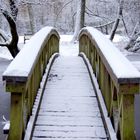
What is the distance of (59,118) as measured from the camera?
6320 mm

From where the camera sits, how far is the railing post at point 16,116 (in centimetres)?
464

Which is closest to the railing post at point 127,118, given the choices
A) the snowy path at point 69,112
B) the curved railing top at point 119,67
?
the curved railing top at point 119,67

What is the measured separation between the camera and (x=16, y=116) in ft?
15.3

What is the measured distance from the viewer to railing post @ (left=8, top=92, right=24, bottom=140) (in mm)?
4645

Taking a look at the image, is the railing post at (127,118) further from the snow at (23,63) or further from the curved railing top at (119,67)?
the snow at (23,63)

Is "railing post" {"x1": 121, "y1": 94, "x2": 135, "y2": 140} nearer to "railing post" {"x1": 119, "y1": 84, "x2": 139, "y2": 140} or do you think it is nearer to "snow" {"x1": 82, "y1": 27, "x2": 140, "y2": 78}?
"railing post" {"x1": 119, "y1": 84, "x2": 139, "y2": 140}

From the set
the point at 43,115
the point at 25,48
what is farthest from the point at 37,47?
the point at 43,115

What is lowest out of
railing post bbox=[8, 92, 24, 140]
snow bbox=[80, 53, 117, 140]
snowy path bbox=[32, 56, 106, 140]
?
snowy path bbox=[32, 56, 106, 140]

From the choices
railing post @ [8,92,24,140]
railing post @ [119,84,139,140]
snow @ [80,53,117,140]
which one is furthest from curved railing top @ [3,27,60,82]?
snow @ [80,53,117,140]

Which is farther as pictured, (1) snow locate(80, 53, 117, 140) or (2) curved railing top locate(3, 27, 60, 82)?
(1) snow locate(80, 53, 117, 140)

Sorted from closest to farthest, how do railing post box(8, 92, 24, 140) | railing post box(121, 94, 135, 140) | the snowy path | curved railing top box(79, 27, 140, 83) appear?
curved railing top box(79, 27, 140, 83), railing post box(121, 94, 135, 140), railing post box(8, 92, 24, 140), the snowy path

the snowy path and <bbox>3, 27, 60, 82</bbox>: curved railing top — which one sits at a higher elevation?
<bbox>3, 27, 60, 82</bbox>: curved railing top

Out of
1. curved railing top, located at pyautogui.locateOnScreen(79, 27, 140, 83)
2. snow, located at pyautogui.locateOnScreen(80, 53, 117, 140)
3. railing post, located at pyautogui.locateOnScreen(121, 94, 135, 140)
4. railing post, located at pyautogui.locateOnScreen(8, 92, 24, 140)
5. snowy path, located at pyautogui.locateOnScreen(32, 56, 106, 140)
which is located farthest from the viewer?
snowy path, located at pyautogui.locateOnScreen(32, 56, 106, 140)

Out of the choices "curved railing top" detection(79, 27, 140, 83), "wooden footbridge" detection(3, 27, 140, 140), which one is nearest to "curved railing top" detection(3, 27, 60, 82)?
"wooden footbridge" detection(3, 27, 140, 140)
